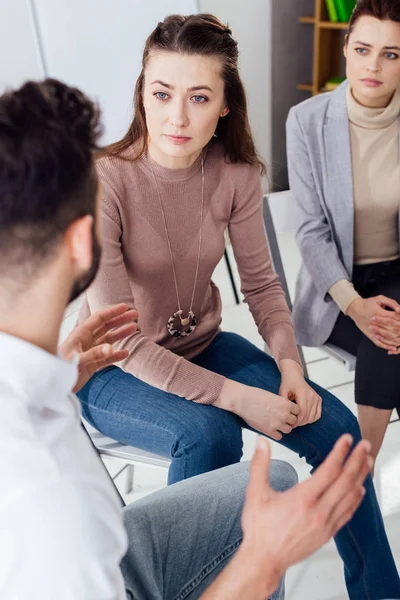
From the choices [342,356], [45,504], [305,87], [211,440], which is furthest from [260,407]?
[305,87]

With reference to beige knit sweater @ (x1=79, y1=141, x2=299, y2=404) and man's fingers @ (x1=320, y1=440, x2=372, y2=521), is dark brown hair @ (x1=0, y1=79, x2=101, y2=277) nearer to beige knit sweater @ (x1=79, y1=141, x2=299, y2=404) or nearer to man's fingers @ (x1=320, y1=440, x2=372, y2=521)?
man's fingers @ (x1=320, y1=440, x2=372, y2=521)

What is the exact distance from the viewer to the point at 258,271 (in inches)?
59.8

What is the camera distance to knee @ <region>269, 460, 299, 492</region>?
3.51ft

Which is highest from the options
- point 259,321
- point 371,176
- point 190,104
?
point 190,104

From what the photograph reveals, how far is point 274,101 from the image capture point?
382 cm

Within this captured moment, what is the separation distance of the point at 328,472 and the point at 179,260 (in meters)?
0.72

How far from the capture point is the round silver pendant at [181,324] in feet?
4.66

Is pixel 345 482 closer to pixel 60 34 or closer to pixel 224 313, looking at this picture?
pixel 224 313

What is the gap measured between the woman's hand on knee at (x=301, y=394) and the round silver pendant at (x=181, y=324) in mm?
210

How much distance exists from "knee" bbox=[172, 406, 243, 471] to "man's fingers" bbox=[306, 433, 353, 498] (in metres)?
0.47

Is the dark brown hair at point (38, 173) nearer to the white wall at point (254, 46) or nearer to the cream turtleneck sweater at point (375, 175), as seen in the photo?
the cream turtleneck sweater at point (375, 175)

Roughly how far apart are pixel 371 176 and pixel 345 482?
1.10 m

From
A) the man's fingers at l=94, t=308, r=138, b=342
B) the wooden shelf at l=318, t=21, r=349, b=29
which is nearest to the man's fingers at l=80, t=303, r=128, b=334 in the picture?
the man's fingers at l=94, t=308, r=138, b=342

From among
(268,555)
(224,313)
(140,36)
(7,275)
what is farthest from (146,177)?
(140,36)
